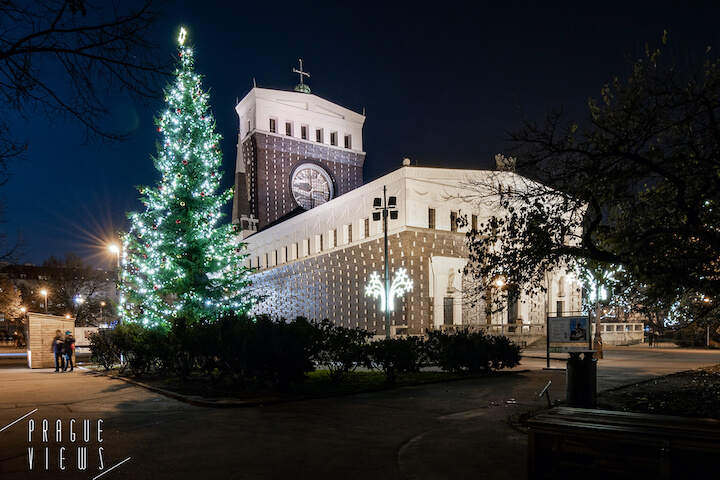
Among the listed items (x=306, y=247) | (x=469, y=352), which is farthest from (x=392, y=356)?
(x=306, y=247)

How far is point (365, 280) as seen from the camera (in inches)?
1630

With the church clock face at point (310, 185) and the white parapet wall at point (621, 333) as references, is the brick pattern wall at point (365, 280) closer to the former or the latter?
the white parapet wall at point (621, 333)

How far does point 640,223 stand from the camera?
10.6m

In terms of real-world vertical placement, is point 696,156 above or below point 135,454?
above

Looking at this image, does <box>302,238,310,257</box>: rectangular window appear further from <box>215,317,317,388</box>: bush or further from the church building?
<box>215,317,317,388</box>: bush

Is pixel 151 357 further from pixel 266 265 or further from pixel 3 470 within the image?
pixel 266 265

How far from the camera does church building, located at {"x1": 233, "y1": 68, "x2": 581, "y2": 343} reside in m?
38.3

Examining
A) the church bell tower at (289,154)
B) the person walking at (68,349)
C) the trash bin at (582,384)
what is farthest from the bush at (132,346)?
the church bell tower at (289,154)

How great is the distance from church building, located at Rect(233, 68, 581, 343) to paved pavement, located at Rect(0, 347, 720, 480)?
1118 cm

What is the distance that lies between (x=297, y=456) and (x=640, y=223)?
Answer: 821cm

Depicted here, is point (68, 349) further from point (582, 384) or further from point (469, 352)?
point (582, 384)

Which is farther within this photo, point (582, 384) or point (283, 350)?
point (283, 350)

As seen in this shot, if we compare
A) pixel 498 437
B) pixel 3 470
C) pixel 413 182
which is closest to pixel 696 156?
pixel 498 437

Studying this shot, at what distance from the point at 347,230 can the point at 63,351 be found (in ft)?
84.2
